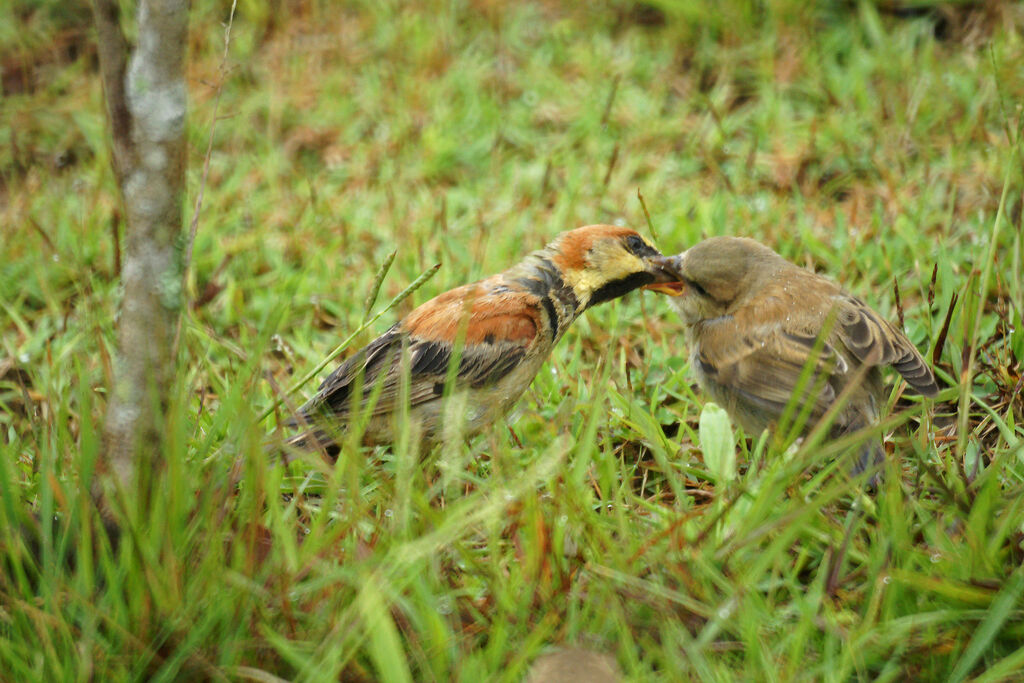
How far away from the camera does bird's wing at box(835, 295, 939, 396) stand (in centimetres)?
374

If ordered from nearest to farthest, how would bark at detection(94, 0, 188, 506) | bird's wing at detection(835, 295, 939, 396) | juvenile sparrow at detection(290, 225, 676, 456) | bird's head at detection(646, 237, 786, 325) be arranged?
1. bark at detection(94, 0, 188, 506)
2. bird's wing at detection(835, 295, 939, 396)
3. juvenile sparrow at detection(290, 225, 676, 456)
4. bird's head at detection(646, 237, 786, 325)

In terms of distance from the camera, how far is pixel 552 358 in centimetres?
486

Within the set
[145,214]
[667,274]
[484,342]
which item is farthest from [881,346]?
[145,214]

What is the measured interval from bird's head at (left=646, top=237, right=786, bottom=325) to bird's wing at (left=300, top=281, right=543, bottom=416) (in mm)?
671

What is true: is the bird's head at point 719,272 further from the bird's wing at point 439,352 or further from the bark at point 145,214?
the bark at point 145,214

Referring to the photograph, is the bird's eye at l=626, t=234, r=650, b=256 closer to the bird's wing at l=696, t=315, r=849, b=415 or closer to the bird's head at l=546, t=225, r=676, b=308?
the bird's head at l=546, t=225, r=676, b=308

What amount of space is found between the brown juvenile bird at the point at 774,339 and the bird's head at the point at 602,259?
0.10 m

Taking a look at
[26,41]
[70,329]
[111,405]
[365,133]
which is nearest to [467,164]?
[365,133]

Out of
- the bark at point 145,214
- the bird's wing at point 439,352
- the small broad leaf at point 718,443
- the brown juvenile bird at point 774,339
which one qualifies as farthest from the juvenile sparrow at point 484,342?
the bark at point 145,214

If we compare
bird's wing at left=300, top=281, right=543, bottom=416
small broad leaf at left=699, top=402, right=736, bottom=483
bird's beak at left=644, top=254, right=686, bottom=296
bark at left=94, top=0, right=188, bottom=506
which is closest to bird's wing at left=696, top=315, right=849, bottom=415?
small broad leaf at left=699, top=402, right=736, bottom=483

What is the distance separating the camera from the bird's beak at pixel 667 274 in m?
4.47

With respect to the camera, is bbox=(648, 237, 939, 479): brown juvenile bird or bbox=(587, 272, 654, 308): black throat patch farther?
bbox=(587, 272, 654, 308): black throat patch

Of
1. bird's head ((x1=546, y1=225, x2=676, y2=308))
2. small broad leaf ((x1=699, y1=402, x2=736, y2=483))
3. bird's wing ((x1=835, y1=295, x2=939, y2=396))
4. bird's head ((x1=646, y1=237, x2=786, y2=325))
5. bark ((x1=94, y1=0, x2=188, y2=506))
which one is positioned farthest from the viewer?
bird's head ((x1=546, y1=225, x2=676, y2=308))

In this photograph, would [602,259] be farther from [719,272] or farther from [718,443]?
[718,443]
